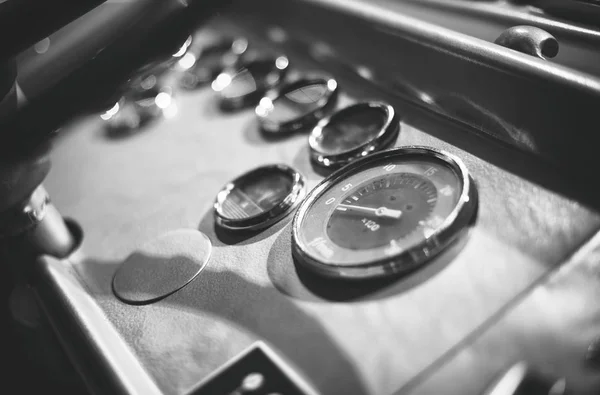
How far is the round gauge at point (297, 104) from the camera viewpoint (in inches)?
42.7

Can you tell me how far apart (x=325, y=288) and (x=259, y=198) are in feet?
0.95

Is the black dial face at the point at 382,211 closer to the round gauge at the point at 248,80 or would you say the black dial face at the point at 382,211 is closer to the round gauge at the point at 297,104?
the round gauge at the point at 297,104

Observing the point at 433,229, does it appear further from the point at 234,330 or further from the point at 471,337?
the point at 234,330

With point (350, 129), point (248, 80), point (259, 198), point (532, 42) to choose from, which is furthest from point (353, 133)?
point (248, 80)

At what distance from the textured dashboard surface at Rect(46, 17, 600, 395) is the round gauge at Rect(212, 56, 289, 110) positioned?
0.79 feet

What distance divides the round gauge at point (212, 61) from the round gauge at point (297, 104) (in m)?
0.32

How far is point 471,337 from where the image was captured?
596 millimetres

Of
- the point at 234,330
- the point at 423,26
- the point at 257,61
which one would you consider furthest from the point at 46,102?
the point at 257,61

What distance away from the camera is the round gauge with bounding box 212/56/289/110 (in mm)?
1286

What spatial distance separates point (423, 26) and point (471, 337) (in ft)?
1.79

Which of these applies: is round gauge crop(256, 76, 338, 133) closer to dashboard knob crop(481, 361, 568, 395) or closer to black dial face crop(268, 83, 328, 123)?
black dial face crop(268, 83, 328, 123)

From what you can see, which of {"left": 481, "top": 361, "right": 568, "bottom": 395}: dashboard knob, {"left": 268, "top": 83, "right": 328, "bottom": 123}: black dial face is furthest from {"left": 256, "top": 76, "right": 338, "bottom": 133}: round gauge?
{"left": 481, "top": 361, "right": 568, "bottom": 395}: dashboard knob

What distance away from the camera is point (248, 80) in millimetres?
1399

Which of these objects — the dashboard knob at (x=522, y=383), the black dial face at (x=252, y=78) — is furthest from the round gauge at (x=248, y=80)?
the dashboard knob at (x=522, y=383)
